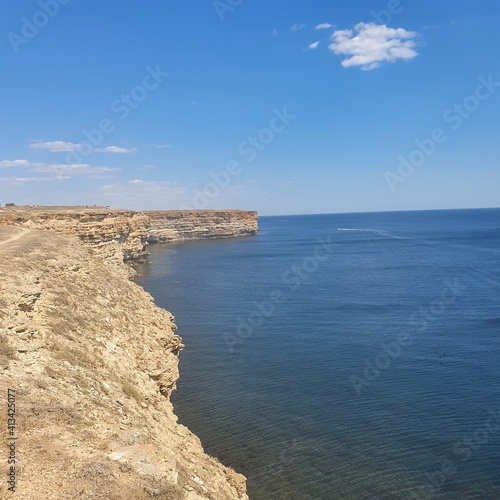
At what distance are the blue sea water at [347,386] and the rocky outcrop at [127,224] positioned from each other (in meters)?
13.8

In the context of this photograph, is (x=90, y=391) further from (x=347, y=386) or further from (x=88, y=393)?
(x=347, y=386)

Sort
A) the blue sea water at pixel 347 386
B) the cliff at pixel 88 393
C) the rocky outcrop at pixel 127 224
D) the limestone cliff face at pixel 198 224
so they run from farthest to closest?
1. the limestone cliff face at pixel 198 224
2. the rocky outcrop at pixel 127 224
3. the blue sea water at pixel 347 386
4. the cliff at pixel 88 393

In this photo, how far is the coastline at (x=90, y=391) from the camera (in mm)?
7684

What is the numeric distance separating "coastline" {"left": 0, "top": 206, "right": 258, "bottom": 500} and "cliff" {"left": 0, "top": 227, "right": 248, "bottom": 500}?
0.02 metres

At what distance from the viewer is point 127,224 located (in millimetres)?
76938

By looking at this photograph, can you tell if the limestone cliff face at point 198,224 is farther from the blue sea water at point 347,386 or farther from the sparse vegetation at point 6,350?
the sparse vegetation at point 6,350

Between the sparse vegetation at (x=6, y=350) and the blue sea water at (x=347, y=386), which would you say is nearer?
the sparse vegetation at (x=6, y=350)

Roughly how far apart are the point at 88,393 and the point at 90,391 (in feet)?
0.51

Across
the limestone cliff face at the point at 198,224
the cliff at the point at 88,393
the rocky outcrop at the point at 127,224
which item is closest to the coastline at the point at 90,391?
the cliff at the point at 88,393

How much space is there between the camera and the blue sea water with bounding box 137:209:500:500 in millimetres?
18719

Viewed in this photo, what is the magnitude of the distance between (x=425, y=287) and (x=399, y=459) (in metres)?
40.9

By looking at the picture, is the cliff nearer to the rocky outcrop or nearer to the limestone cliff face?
the rocky outcrop

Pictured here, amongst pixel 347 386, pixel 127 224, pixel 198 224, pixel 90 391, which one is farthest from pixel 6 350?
pixel 198 224

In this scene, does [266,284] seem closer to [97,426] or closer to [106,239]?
[106,239]
